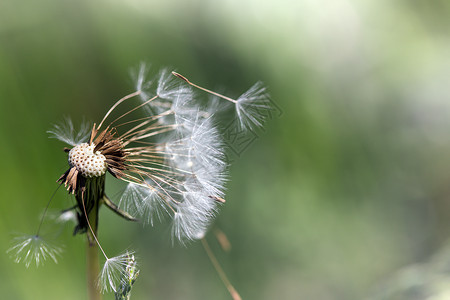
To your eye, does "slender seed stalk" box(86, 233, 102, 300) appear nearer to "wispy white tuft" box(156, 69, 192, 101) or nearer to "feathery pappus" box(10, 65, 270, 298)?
"feathery pappus" box(10, 65, 270, 298)

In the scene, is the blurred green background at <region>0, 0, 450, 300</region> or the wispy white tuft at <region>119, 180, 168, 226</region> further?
the blurred green background at <region>0, 0, 450, 300</region>

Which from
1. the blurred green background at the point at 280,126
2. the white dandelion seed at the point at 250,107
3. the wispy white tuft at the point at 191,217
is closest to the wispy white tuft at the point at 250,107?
the white dandelion seed at the point at 250,107

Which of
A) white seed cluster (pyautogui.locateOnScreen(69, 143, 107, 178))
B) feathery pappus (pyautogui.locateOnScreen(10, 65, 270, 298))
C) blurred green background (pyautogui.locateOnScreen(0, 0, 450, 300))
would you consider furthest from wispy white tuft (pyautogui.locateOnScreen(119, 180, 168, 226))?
blurred green background (pyautogui.locateOnScreen(0, 0, 450, 300))

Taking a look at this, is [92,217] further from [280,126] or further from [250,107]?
[280,126]

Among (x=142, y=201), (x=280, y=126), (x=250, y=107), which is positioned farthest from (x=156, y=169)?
(x=280, y=126)

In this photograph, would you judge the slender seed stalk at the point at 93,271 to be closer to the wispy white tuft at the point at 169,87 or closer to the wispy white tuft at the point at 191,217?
the wispy white tuft at the point at 191,217

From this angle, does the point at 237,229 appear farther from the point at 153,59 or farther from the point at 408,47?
the point at 408,47
